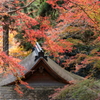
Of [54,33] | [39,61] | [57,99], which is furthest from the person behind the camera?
[54,33]

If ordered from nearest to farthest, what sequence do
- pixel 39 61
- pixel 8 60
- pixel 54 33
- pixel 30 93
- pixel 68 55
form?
pixel 8 60
pixel 30 93
pixel 39 61
pixel 54 33
pixel 68 55

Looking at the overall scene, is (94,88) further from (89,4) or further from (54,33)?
(54,33)

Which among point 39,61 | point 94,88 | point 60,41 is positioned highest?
point 60,41

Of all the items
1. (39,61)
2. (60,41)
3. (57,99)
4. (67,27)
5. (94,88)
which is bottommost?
(57,99)

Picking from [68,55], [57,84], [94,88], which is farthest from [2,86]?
[68,55]

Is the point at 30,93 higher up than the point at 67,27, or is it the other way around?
the point at 67,27

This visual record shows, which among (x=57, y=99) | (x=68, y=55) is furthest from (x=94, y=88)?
(x=68, y=55)

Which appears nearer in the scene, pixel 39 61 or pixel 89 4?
pixel 89 4

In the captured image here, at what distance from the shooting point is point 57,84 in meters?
5.05

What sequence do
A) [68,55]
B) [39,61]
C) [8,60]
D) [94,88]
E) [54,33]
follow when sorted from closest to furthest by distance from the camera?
[94,88]
[8,60]
[39,61]
[54,33]
[68,55]

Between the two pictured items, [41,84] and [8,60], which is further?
[41,84]

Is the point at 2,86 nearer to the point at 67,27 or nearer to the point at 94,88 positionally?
the point at 94,88

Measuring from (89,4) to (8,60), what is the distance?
2.37 meters

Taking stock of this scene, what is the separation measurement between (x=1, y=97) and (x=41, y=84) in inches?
49.3
